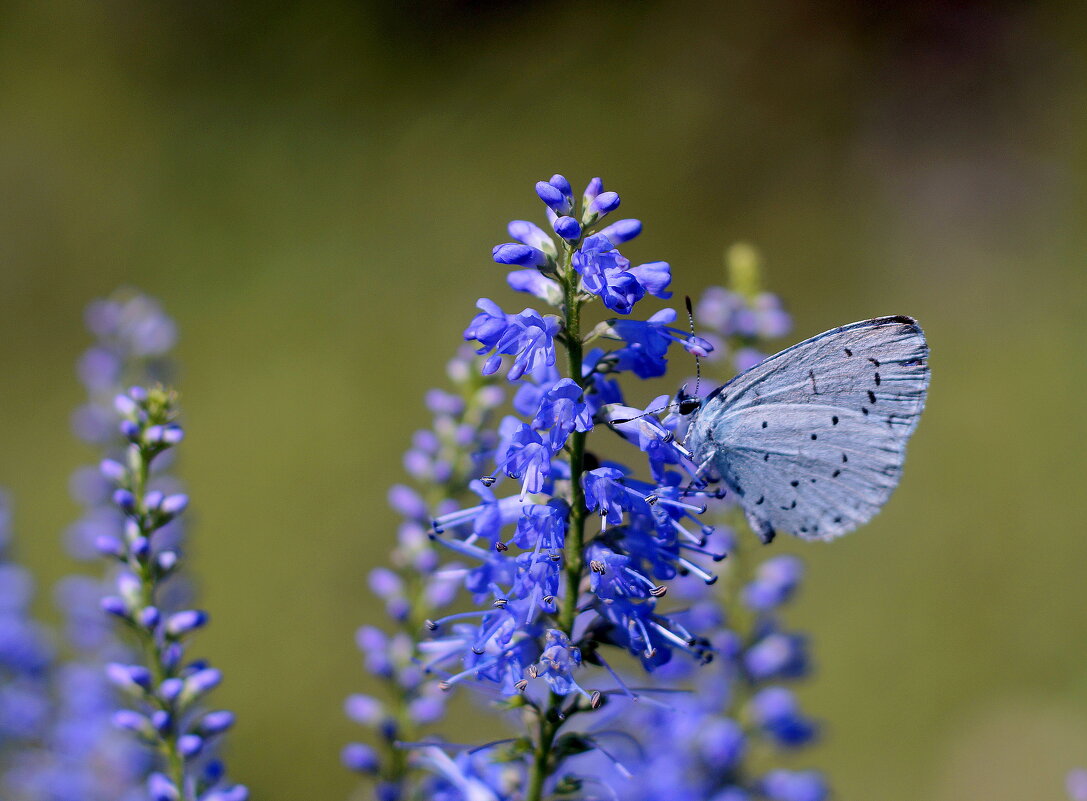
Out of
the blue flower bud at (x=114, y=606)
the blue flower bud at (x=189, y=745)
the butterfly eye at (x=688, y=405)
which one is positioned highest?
the butterfly eye at (x=688, y=405)

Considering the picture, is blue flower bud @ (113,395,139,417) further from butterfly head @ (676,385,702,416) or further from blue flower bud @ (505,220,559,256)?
butterfly head @ (676,385,702,416)

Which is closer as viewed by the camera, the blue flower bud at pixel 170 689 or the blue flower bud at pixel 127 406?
the blue flower bud at pixel 170 689

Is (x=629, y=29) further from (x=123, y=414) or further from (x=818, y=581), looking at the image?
(x=123, y=414)

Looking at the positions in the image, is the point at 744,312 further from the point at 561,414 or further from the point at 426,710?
the point at 426,710

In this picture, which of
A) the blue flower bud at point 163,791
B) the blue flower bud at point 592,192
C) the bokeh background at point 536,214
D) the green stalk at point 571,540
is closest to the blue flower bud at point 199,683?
the blue flower bud at point 163,791

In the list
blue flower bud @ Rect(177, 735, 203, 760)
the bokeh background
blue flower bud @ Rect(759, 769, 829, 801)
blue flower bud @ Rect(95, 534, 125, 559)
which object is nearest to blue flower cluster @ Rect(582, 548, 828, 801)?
blue flower bud @ Rect(759, 769, 829, 801)

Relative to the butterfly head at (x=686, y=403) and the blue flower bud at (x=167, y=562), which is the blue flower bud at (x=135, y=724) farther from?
the butterfly head at (x=686, y=403)
